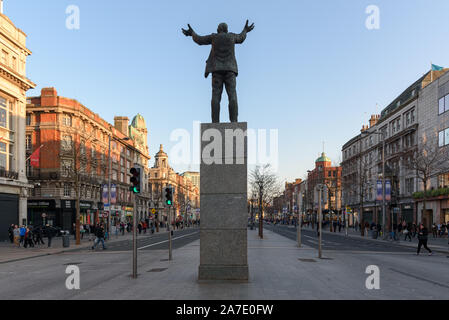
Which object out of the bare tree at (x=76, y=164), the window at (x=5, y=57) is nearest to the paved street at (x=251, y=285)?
the bare tree at (x=76, y=164)

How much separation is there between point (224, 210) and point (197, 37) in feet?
16.9

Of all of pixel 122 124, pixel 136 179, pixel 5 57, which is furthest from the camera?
pixel 122 124

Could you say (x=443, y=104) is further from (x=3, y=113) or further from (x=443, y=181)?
(x=3, y=113)

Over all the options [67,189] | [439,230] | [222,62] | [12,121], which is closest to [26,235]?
[12,121]

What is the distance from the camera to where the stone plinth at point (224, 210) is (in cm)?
1134

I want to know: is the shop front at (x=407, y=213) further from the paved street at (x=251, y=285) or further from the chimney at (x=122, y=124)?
the chimney at (x=122, y=124)

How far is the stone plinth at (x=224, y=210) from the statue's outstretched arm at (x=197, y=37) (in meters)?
2.94

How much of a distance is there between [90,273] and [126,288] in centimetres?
497

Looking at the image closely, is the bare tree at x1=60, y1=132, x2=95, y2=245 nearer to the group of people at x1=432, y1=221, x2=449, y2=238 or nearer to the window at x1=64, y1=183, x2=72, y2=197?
the window at x1=64, y1=183, x2=72, y2=197

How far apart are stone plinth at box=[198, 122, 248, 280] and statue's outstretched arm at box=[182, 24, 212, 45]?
2.94 metres

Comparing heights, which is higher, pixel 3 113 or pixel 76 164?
pixel 3 113

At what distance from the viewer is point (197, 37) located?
487 inches
